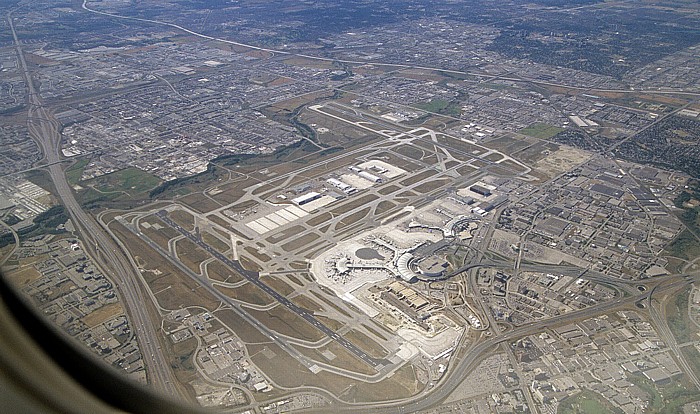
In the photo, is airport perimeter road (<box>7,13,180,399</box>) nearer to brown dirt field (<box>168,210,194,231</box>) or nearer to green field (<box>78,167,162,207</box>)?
green field (<box>78,167,162,207</box>)

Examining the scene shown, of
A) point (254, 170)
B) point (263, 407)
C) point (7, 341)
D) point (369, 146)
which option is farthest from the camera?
point (369, 146)

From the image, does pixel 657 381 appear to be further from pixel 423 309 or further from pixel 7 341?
pixel 7 341

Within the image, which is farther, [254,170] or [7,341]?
[254,170]

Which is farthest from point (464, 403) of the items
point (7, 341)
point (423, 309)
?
point (7, 341)

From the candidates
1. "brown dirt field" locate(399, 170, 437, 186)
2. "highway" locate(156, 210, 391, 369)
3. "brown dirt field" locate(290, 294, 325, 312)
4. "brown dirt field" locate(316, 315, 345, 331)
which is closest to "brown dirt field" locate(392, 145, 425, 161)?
"brown dirt field" locate(399, 170, 437, 186)

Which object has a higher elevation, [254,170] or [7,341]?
[7,341]

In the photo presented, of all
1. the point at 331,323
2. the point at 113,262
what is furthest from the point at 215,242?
the point at 331,323

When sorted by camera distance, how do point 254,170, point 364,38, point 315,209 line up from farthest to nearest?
point 364,38
point 254,170
point 315,209
